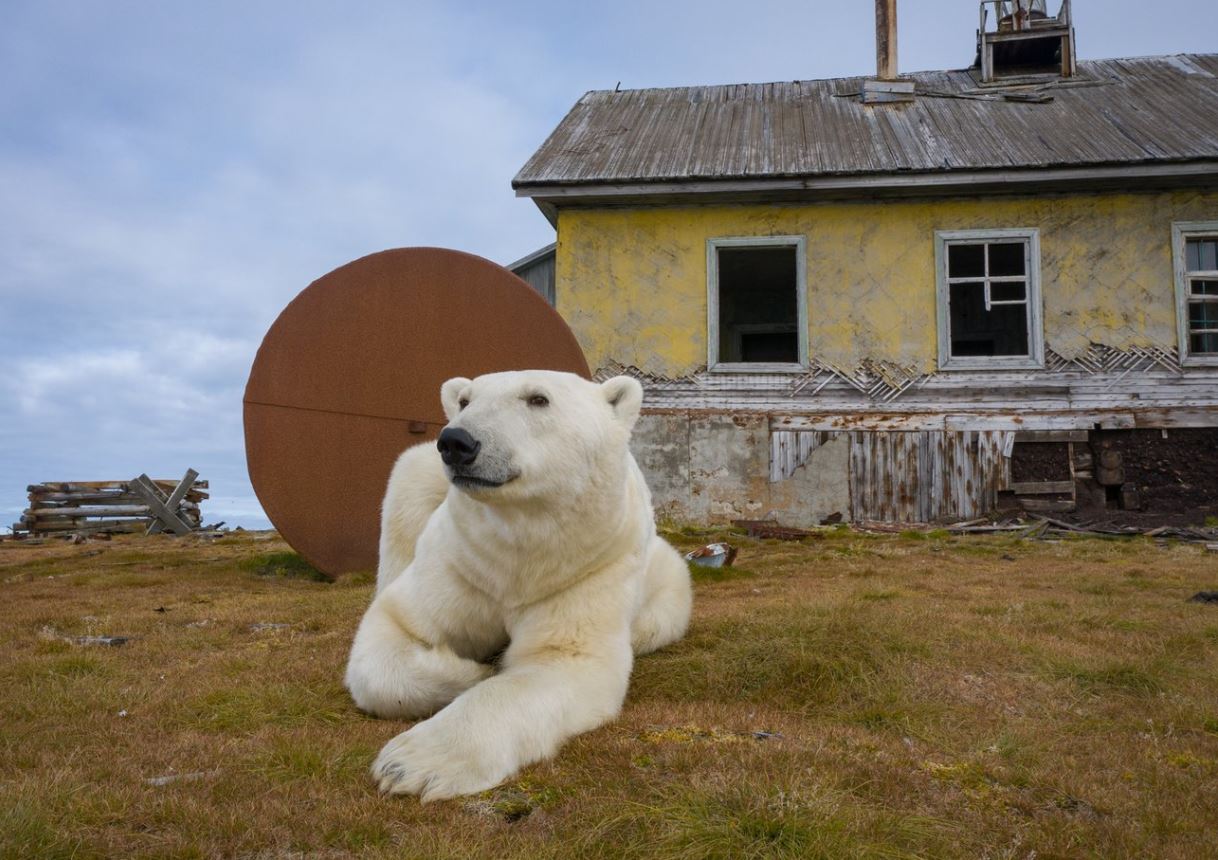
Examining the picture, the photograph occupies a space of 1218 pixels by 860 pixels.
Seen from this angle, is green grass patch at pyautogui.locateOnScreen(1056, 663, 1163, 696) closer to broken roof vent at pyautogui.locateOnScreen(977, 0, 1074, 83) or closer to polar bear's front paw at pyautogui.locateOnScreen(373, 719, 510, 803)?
polar bear's front paw at pyautogui.locateOnScreen(373, 719, 510, 803)

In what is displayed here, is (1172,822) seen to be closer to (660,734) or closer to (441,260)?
(660,734)

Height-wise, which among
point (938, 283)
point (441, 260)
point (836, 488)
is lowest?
point (836, 488)

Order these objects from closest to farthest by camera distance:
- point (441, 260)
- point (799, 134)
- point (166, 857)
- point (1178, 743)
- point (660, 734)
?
point (166, 857)
point (660, 734)
point (1178, 743)
point (441, 260)
point (799, 134)

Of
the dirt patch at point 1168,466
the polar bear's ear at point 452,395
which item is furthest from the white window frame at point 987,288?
the polar bear's ear at point 452,395

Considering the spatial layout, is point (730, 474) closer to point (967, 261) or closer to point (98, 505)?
point (967, 261)

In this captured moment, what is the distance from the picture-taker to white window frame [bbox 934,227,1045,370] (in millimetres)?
11992

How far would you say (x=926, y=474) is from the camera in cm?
1177

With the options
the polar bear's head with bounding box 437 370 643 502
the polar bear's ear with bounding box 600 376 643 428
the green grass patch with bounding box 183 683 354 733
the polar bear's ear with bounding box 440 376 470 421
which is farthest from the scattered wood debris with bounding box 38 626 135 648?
the polar bear's ear with bounding box 600 376 643 428

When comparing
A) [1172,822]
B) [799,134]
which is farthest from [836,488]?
[1172,822]

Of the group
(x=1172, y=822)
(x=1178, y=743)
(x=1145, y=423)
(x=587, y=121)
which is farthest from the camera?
(x=587, y=121)

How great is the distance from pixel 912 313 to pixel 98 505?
1571 centimetres

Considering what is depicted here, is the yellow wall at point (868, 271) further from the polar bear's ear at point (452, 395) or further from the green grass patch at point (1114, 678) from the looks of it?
the polar bear's ear at point (452, 395)

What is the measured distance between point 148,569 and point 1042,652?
318 inches

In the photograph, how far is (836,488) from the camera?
11.9m
